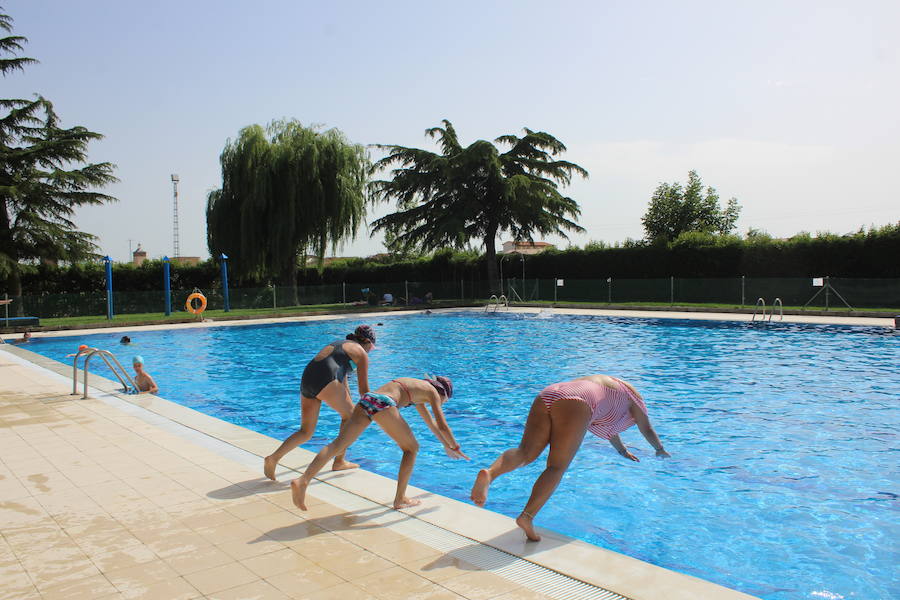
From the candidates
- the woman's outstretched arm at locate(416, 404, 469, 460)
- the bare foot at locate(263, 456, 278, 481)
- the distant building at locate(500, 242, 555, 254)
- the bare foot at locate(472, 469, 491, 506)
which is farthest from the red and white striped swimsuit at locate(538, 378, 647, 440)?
the distant building at locate(500, 242, 555, 254)

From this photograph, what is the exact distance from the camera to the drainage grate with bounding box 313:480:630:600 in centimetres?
355

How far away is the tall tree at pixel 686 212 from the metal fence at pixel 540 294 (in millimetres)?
21710

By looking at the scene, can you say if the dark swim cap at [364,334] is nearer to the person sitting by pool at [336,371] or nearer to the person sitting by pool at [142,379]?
the person sitting by pool at [336,371]

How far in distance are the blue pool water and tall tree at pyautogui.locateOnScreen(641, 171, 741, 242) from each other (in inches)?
1435

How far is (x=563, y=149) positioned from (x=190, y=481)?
34540mm

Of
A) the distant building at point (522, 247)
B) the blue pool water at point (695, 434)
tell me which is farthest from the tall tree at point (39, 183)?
the distant building at point (522, 247)

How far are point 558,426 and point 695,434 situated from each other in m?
5.18

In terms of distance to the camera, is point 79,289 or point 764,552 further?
point 79,289

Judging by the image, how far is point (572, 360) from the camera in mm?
15109

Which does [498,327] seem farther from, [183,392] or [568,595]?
[568,595]

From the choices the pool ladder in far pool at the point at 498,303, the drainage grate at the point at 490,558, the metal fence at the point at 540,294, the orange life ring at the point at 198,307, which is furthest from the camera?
the pool ladder in far pool at the point at 498,303

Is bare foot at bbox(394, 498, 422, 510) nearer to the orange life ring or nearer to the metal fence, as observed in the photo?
the metal fence

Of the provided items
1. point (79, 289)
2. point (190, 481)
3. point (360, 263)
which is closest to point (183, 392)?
point (190, 481)

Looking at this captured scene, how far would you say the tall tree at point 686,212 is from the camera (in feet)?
181
